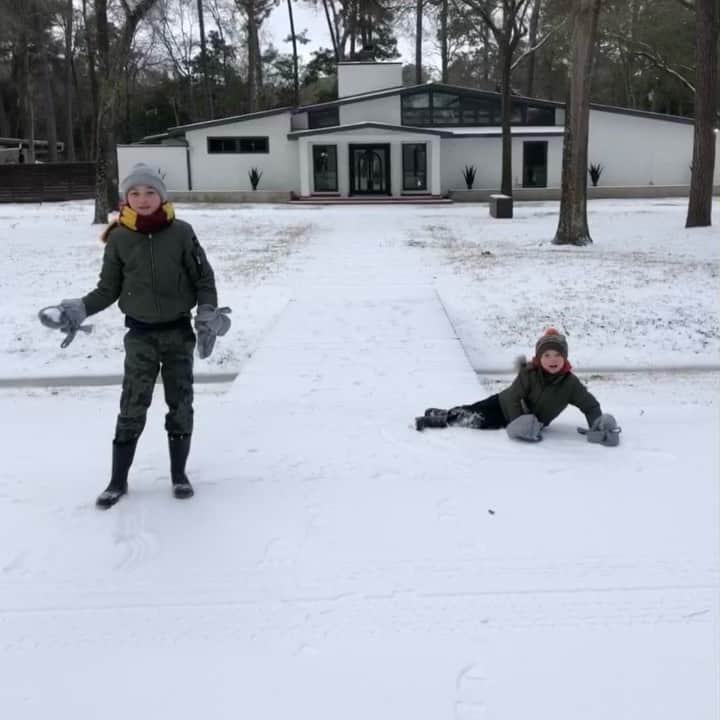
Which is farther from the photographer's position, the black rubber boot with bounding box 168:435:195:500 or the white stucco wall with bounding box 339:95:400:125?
the white stucco wall with bounding box 339:95:400:125

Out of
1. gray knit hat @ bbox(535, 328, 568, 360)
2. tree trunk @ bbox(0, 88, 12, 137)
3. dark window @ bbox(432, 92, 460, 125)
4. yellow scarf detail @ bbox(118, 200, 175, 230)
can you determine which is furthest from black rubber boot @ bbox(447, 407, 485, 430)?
tree trunk @ bbox(0, 88, 12, 137)

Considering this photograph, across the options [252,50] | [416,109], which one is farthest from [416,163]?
[252,50]

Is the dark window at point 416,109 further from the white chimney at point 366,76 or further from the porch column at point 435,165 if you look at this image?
the white chimney at point 366,76

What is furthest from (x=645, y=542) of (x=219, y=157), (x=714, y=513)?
(x=219, y=157)

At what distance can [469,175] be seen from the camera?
34.9 m

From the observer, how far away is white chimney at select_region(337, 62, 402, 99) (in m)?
38.4

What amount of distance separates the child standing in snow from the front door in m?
31.1

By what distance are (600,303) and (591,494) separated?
548 centimetres

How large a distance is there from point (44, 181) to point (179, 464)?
1335 inches

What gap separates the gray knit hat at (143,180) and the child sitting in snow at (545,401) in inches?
90.9

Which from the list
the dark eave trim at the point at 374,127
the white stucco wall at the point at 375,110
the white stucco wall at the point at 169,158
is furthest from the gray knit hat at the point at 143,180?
the white stucco wall at the point at 375,110

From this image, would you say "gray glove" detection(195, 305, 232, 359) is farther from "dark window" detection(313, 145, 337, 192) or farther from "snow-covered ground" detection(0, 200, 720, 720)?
"dark window" detection(313, 145, 337, 192)

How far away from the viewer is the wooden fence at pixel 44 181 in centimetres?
3478

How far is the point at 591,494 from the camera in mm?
4332
